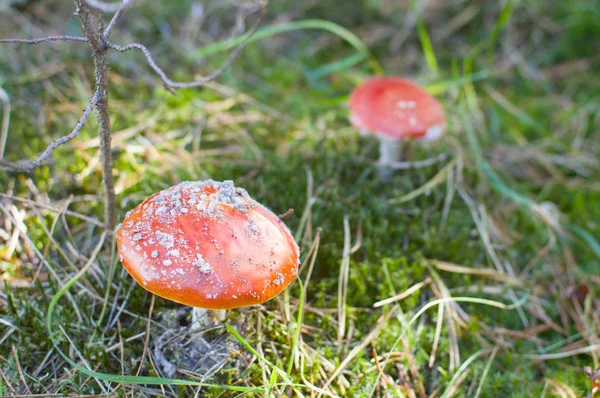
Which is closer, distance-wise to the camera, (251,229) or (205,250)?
(205,250)

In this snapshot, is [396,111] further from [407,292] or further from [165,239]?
[165,239]

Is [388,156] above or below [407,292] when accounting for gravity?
above

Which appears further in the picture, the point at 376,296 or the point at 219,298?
the point at 376,296

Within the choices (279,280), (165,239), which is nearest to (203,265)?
(165,239)

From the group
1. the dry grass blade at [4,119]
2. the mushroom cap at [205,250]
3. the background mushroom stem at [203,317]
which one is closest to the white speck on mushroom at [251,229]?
the mushroom cap at [205,250]

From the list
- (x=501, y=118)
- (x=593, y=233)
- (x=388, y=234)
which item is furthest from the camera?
(x=501, y=118)

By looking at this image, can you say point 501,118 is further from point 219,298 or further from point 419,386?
point 219,298

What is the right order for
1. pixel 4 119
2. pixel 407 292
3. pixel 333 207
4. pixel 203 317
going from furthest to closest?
pixel 4 119, pixel 333 207, pixel 407 292, pixel 203 317

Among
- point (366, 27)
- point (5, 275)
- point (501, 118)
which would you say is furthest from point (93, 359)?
point (366, 27)
